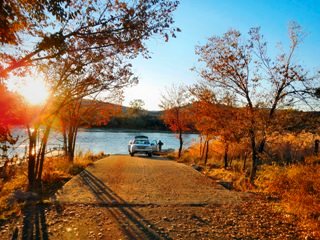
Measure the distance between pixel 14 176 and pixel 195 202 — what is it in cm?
722

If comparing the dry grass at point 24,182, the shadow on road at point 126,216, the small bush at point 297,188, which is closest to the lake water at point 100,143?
the dry grass at point 24,182

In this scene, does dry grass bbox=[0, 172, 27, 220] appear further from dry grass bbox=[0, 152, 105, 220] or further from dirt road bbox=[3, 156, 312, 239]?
dirt road bbox=[3, 156, 312, 239]

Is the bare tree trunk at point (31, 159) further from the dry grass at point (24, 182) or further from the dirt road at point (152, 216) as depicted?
the dirt road at point (152, 216)

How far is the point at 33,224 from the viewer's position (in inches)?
278

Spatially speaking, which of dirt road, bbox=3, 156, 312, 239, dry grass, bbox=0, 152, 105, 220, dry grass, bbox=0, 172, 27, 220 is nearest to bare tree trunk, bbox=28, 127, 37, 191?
dry grass, bbox=0, 152, 105, 220

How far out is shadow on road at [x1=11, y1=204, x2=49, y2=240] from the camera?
6320 mm

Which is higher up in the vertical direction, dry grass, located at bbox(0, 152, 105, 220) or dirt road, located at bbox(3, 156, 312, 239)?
dry grass, located at bbox(0, 152, 105, 220)

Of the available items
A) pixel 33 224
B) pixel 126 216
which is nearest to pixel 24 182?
pixel 33 224

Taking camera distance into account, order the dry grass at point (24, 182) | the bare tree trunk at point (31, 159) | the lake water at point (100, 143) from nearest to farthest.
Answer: the dry grass at point (24, 182) → the bare tree trunk at point (31, 159) → the lake water at point (100, 143)

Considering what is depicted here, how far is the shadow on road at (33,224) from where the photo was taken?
6.32 meters

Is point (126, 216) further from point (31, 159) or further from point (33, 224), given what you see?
point (31, 159)

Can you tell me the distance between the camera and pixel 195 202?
9500 mm

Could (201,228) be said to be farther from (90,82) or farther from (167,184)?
(90,82)

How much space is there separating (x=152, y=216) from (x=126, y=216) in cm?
57
